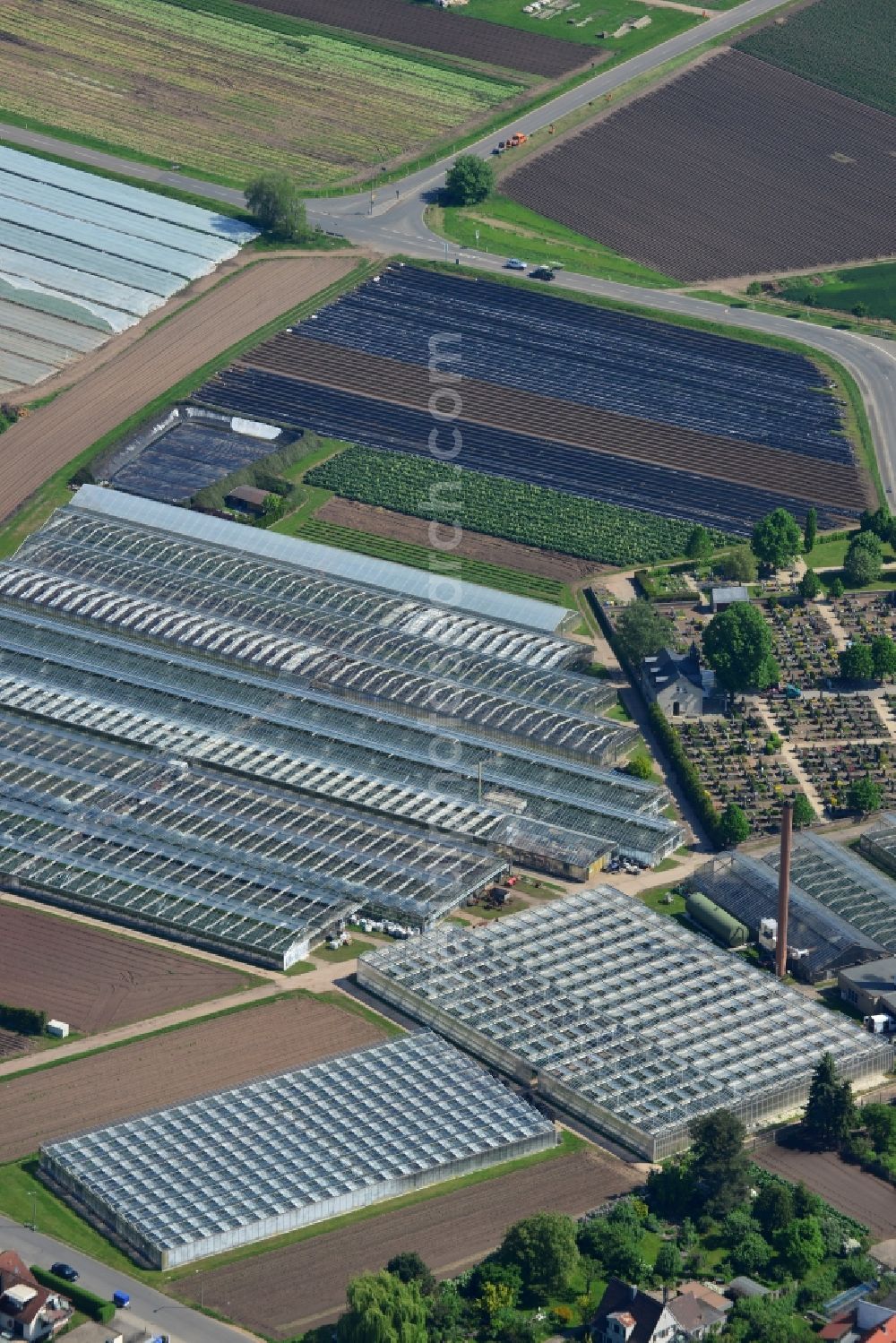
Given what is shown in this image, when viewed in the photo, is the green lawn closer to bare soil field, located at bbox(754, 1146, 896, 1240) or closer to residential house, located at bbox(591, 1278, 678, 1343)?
bare soil field, located at bbox(754, 1146, 896, 1240)

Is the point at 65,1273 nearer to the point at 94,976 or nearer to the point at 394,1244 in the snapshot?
the point at 394,1244

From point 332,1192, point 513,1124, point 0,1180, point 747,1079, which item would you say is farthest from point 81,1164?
point 747,1079

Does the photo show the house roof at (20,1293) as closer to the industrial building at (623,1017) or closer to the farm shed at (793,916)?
the industrial building at (623,1017)

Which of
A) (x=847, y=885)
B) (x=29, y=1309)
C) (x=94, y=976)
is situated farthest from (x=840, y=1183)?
(x=94, y=976)

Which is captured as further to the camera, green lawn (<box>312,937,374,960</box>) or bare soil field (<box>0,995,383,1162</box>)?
green lawn (<box>312,937,374,960</box>)

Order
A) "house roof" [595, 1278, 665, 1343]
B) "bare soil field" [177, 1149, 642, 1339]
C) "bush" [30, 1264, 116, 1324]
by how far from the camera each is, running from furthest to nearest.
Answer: "bare soil field" [177, 1149, 642, 1339] < "bush" [30, 1264, 116, 1324] < "house roof" [595, 1278, 665, 1343]

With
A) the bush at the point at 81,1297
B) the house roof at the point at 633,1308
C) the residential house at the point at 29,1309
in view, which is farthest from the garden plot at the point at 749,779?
the residential house at the point at 29,1309

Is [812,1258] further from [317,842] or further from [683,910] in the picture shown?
[317,842]

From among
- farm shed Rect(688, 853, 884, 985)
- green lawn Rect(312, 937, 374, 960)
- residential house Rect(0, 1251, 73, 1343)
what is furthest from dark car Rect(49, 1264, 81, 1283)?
farm shed Rect(688, 853, 884, 985)
